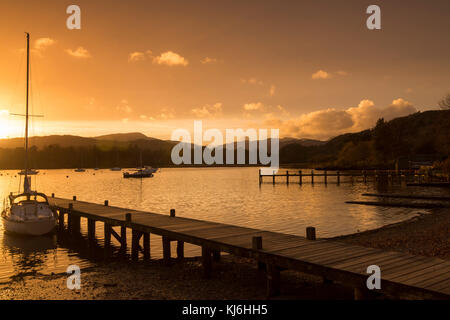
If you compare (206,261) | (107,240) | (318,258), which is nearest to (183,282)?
(206,261)

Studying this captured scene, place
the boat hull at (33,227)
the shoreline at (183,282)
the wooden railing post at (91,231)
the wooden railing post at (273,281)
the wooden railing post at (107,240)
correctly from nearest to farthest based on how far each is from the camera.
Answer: the wooden railing post at (273,281) < the shoreline at (183,282) < the wooden railing post at (107,240) < the wooden railing post at (91,231) < the boat hull at (33,227)

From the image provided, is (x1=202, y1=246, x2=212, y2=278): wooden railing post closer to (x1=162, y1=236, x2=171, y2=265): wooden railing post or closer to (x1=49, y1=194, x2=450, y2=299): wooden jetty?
(x1=49, y1=194, x2=450, y2=299): wooden jetty

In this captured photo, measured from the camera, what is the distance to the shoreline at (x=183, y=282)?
11.7 metres

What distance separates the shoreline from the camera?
1174 centimetres

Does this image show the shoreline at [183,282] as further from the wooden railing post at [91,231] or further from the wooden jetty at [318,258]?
the wooden railing post at [91,231]

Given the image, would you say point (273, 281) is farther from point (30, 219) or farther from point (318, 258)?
point (30, 219)

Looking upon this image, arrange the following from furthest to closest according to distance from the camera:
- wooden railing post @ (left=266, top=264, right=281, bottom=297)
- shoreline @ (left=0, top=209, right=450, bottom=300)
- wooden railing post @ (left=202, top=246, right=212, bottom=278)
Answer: wooden railing post @ (left=202, top=246, right=212, bottom=278)
shoreline @ (left=0, top=209, right=450, bottom=300)
wooden railing post @ (left=266, top=264, right=281, bottom=297)

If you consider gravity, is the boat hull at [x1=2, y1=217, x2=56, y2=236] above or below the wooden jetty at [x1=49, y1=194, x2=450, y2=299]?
below

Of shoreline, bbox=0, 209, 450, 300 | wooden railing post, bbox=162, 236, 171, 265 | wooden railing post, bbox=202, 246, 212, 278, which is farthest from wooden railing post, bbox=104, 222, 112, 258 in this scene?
wooden railing post, bbox=202, 246, 212, 278

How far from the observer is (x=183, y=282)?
1330cm

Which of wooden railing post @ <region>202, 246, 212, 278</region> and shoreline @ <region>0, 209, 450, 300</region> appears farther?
wooden railing post @ <region>202, 246, 212, 278</region>

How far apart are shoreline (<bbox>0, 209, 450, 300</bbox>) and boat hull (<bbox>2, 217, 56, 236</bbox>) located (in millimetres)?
8483

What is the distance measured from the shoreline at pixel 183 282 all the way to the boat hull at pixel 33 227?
8483mm

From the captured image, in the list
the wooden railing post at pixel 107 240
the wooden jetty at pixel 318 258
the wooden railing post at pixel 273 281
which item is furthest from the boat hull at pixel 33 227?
the wooden railing post at pixel 273 281
